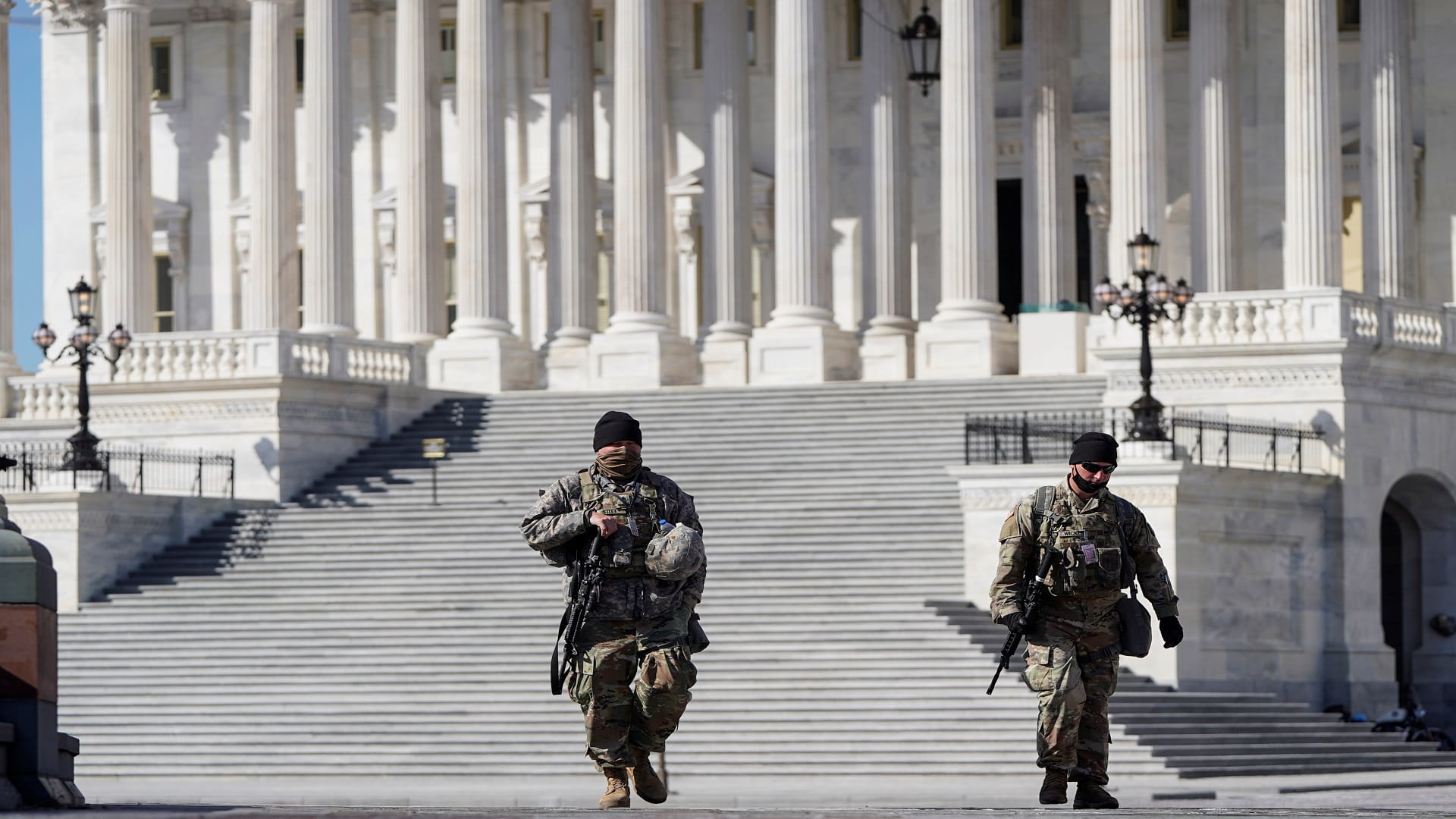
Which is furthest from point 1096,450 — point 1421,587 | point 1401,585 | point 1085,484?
point 1401,585

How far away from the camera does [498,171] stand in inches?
2205

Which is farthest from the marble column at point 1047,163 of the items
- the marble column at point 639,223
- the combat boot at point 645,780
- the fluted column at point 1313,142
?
the combat boot at point 645,780

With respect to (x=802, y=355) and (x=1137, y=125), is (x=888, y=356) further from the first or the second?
(x=1137, y=125)

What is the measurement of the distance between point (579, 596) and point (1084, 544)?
3.13 metres

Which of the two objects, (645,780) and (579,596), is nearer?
(579,596)

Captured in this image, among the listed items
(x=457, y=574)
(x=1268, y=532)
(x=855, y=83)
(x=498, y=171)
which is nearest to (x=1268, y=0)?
(x=855, y=83)

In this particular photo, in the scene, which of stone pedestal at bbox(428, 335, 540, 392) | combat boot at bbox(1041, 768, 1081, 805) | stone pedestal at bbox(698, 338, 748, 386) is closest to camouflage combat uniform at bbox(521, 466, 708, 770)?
combat boot at bbox(1041, 768, 1081, 805)

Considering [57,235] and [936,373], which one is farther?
[57,235]

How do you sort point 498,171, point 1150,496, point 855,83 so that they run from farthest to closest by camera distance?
point 855,83 → point 498,171 → point 1150,496

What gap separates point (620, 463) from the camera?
18.3m

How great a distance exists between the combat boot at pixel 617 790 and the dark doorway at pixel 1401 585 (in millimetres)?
29485

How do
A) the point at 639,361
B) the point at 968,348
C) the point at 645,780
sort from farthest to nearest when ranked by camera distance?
the point at 639,361
the point at 968,348
the point at 645,780

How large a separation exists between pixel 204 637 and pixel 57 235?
2510 cm

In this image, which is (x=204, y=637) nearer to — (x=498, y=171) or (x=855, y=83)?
(x=498, y=171)
